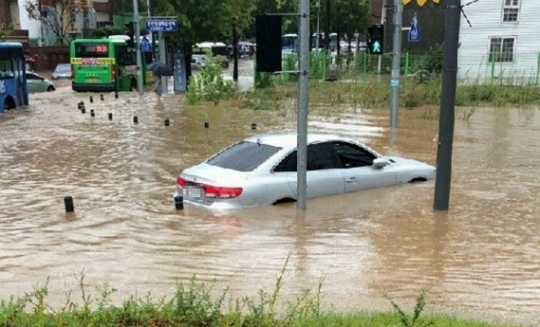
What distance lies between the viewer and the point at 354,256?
24.6ft

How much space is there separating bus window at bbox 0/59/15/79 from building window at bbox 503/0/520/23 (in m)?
28.0

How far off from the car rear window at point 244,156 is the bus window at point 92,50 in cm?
2521

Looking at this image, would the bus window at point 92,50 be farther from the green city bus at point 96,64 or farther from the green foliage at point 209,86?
the green foliage at point 209,86

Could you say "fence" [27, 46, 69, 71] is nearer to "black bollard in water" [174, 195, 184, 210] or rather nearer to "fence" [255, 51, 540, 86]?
"fence" [255, 51, 540, 86]

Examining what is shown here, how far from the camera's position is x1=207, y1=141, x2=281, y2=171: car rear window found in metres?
9.45

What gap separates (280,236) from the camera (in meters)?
8.34

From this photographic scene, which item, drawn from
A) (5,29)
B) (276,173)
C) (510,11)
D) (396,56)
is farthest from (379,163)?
(5,29)

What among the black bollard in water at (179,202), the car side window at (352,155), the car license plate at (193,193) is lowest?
the black bollard in water at (179,202)

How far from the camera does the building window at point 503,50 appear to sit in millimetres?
37969

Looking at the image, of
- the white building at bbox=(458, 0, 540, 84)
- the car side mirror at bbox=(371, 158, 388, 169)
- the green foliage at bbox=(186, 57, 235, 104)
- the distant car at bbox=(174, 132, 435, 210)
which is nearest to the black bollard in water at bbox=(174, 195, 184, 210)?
the distant car at bbox=(174, 132, 435, 210)

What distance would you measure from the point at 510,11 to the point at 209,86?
20966mm

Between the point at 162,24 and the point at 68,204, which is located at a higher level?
the point at 162,24

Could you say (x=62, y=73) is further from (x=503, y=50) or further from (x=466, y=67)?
(x=503, y=50)

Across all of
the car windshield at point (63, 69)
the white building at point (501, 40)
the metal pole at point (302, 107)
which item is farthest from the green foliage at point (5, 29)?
the metal pole at point (302, 107)
